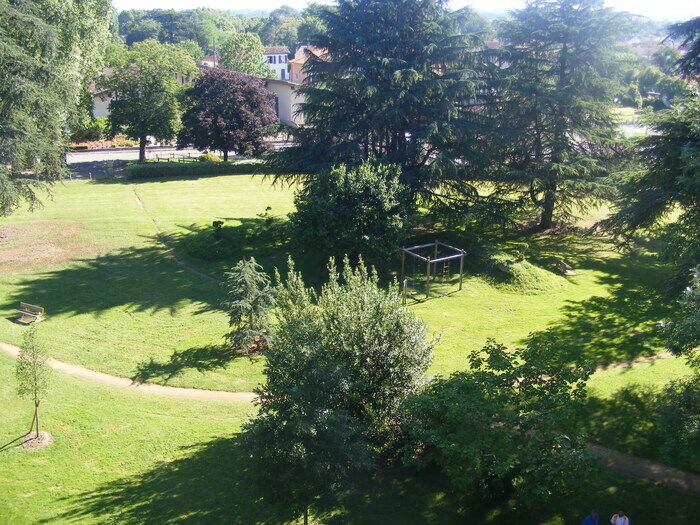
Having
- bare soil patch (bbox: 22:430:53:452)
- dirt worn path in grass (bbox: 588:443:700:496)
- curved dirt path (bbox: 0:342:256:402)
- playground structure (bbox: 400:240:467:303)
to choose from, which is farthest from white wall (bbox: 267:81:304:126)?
dirt worn path in grass (bbox: 588:443:700:496)

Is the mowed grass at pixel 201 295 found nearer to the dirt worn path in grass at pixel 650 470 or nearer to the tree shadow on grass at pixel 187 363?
the tree shadow on grass at pixel 187 363

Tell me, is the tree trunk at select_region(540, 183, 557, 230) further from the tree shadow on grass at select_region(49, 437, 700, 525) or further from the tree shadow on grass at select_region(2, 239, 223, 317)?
the tree shadow on grass at select_region(49, 437, 700, 525)

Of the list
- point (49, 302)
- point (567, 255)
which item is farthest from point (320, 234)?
point (567, 255)

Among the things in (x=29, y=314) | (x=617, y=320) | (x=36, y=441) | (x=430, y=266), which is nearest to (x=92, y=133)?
(x=29, y=314)

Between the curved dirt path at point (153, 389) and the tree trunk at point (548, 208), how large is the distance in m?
21.5

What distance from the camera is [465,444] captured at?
11.3 meters

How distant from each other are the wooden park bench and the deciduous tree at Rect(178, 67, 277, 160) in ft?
101

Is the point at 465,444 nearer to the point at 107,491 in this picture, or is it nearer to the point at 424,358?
the point at 424,358

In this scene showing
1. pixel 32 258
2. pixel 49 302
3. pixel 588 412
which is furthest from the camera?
pixel 32 258

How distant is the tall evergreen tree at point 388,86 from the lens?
28594mm

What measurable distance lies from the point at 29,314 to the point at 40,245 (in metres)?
9.66

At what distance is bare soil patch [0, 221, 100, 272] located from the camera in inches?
1165

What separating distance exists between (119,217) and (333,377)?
97.4 ft

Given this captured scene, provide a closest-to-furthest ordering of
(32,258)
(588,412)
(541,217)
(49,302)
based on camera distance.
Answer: (588,412), (49,302), (32,258), (541,217)
